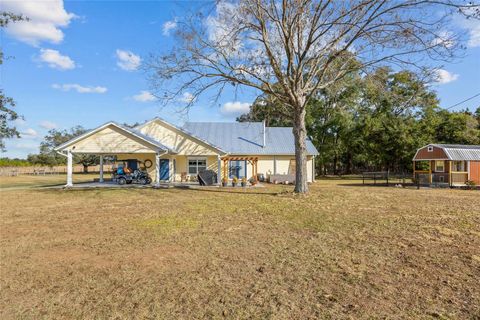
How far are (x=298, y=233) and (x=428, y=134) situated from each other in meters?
32.5

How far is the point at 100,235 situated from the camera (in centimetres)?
710

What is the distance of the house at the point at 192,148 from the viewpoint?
20.4 metres

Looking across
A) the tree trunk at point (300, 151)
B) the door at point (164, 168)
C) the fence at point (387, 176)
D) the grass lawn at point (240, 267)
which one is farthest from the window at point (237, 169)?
the grass lawn at point (240, 267)

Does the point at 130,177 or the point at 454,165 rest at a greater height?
the point at 454,165

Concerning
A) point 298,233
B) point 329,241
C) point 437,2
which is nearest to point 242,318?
point 329,241

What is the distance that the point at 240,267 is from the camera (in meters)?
4.93

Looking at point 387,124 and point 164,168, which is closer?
point 164,168

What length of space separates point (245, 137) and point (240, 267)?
25363mm

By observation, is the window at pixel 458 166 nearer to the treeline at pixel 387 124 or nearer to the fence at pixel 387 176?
the fence at pixel 387 176

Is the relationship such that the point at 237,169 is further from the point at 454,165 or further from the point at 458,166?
the point at 458,166

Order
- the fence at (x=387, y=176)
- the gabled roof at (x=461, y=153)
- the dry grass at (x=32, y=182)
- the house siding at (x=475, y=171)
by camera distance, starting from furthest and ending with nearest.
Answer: the fence at (x=387, y=176) < the dry grass at (x=32, y=182) < the house siding at (x=475, y=171) < the gabled roof at (x=461, y=153)

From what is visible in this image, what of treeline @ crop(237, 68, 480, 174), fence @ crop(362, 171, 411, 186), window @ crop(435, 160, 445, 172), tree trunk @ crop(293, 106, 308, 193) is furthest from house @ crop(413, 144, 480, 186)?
tree trunk @ crop(293, 106, 308, 193)

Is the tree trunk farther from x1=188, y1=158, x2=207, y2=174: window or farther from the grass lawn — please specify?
x1=188, y1=158, x2=207, y2=174: window

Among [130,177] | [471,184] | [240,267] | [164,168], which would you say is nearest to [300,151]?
[240,267]
